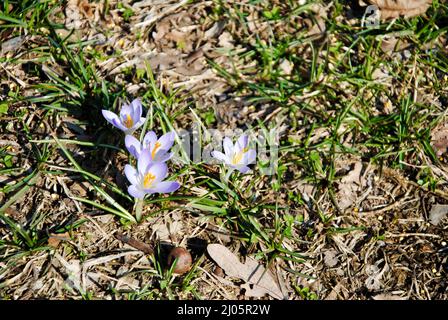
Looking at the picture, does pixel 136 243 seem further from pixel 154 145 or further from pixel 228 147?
pixel 228 147

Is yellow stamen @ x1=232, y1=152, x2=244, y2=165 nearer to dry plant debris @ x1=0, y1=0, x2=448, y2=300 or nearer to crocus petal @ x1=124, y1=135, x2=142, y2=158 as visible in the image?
dry plant debris @ x1=0, y1=0, x2=448, y2=300

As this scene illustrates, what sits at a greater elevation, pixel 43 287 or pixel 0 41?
pixel 0 41

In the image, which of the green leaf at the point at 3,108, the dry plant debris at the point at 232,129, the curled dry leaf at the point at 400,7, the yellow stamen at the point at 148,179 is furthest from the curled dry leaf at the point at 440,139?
the green leaf at the point at 3,108

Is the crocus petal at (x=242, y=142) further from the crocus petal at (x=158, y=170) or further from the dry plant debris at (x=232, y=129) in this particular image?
the crocus petal at (x=158, y=170)

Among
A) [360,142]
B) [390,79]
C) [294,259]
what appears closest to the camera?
[294,259]

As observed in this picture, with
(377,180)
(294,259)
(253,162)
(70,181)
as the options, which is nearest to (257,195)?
(253,162)

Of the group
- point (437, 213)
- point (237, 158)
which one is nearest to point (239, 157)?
point (237, 158)
